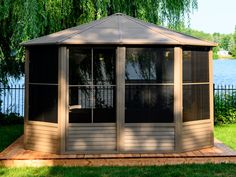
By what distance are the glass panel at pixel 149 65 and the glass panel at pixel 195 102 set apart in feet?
1.77

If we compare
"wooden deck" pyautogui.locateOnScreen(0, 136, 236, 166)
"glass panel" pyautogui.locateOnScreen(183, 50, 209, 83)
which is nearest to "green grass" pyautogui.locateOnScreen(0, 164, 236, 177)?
"wooden deck" pyautogui.locateOnScreen(0, 136, 236, 166)

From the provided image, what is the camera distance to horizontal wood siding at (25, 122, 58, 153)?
24.5ft

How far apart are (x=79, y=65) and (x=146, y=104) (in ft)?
4.92

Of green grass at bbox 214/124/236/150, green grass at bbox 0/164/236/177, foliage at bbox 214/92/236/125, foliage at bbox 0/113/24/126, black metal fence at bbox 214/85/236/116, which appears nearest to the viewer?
green grass at bbox 0/164/236/177

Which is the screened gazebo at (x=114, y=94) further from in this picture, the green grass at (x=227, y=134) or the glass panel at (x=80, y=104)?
the green grass at (x=227, y=134)

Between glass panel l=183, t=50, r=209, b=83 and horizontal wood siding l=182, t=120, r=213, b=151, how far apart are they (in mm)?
901

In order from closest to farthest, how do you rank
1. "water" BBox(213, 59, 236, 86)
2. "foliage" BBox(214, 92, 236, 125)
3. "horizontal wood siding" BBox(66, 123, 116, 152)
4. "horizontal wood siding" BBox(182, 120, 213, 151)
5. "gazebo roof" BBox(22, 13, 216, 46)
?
"gazebo roof" BBox(22, 13, 216, 46), "horizontal wood siding" BBox(66, 123, 116, 152), "horizontal wood siding" BBox(182, 120, 213, 151), "foliage" BBox(214, 92, 236, 125), "water" BBox(213, 59, 236, 86)

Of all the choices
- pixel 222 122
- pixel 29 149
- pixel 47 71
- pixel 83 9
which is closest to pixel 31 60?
pixel 47 71

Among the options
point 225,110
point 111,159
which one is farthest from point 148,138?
point 225,110

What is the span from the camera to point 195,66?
7.79 m

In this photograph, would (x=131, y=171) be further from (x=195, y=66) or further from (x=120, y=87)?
(x=195, y=66)

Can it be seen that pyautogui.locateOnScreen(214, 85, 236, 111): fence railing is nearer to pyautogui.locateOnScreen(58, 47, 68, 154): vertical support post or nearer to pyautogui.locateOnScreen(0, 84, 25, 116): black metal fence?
pyautogui.locateOnScreen(0, 84, 25, 116): black metal fence

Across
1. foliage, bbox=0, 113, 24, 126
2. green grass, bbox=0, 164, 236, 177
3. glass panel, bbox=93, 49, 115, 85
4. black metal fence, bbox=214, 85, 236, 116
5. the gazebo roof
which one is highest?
the gazebo roof

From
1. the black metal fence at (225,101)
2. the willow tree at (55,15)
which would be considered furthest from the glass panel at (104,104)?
the black metal fence at (225,101)
